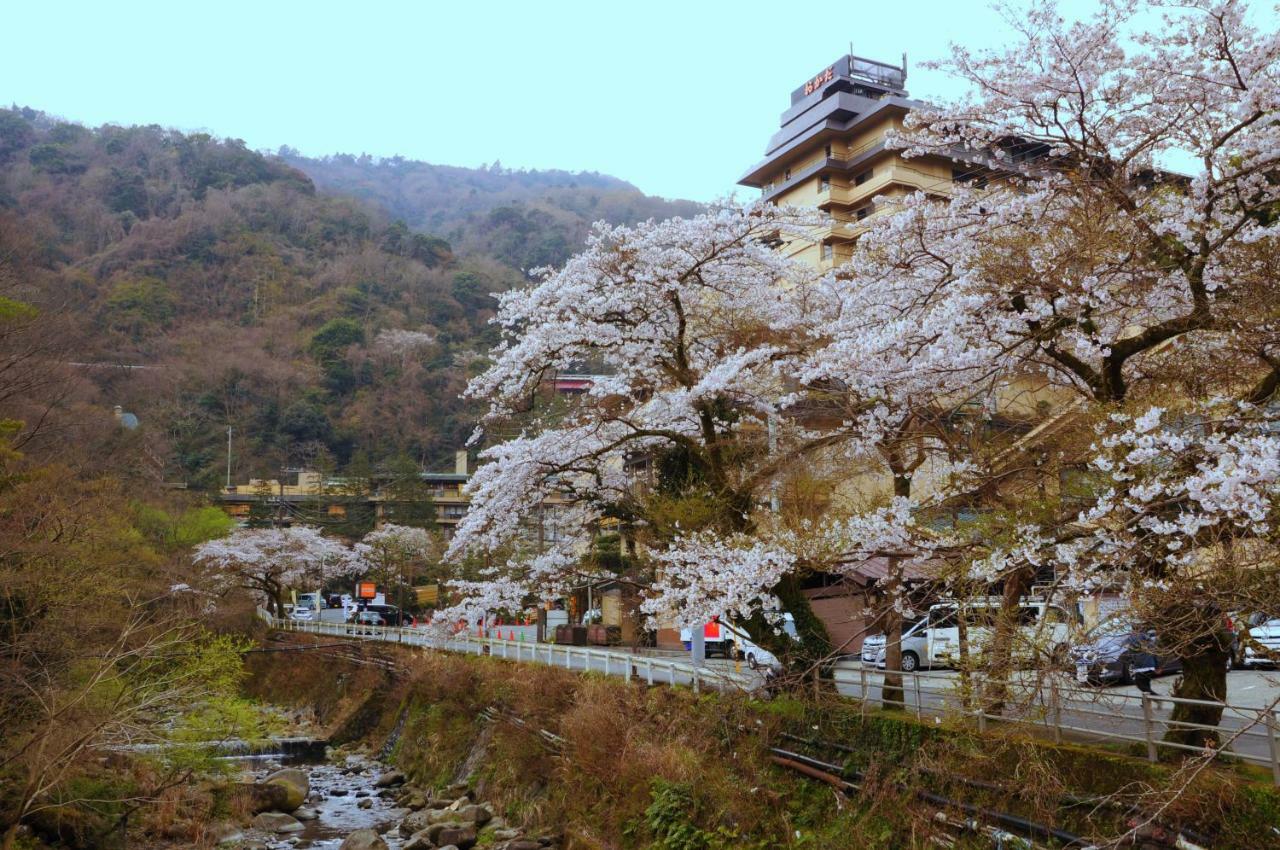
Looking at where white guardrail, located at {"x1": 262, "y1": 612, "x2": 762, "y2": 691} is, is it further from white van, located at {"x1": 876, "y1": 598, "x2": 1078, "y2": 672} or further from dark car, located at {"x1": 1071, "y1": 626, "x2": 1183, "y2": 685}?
dark car, located at {"x1": 1071, "y1": 626, "x2": 1183, "y2": 685}

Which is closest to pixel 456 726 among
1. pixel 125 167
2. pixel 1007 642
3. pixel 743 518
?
pixel 743 518

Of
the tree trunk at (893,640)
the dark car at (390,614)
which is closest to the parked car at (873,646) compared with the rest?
the tree trunk at (893,640)

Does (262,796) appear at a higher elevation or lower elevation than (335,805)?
higher

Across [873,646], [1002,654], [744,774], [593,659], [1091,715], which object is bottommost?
[744,774]

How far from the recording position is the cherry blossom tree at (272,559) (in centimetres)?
4425

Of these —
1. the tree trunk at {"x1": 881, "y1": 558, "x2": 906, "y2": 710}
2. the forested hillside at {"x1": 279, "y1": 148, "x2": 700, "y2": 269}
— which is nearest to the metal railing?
the tree trunk at {"x1": 881, "y1": 558, "x2": 906, "y2": 710}

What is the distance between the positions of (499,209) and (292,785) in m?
119

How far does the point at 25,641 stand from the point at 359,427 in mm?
63768

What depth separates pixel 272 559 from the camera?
47.9 metres

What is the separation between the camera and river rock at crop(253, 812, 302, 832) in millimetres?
22047

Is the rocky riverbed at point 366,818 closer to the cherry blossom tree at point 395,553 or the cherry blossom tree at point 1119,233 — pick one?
the cherry blossom tree at point 1119,233

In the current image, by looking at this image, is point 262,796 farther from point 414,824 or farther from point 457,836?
point 457,836

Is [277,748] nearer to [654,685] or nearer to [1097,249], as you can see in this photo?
[654,685]

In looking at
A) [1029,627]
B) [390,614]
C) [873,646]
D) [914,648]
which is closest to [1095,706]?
[1029,627]
